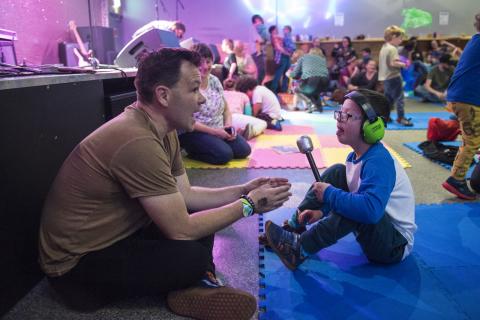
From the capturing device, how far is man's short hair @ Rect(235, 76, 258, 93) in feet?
20.2

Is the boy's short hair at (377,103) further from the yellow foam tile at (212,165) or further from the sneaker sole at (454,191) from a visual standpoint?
the yellow foam tile at (212,165)

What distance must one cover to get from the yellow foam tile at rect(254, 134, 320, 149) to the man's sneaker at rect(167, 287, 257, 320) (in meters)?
→ 3.32

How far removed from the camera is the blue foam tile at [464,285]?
1807mm

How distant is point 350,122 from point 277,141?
3224 millimetres

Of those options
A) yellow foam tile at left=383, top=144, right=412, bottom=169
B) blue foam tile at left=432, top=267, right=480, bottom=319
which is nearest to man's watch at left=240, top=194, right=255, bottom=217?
blue foam tile at left=432, top=267, right=480, bottom=319

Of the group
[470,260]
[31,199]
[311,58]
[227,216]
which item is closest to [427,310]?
[470,260]

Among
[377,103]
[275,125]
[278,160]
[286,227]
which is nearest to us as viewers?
[377,103]

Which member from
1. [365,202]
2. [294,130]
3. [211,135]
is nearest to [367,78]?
[294,130]

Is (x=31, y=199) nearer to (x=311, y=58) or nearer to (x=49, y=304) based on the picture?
(x=49, y=304)

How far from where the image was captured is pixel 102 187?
1.61m

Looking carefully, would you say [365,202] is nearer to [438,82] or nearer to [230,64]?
[230,64]

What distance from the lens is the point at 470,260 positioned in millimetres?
2201

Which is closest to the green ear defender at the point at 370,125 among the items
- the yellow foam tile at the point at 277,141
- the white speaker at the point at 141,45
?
the white speaker at the point at 141,45

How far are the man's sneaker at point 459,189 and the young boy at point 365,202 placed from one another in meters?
1.26
